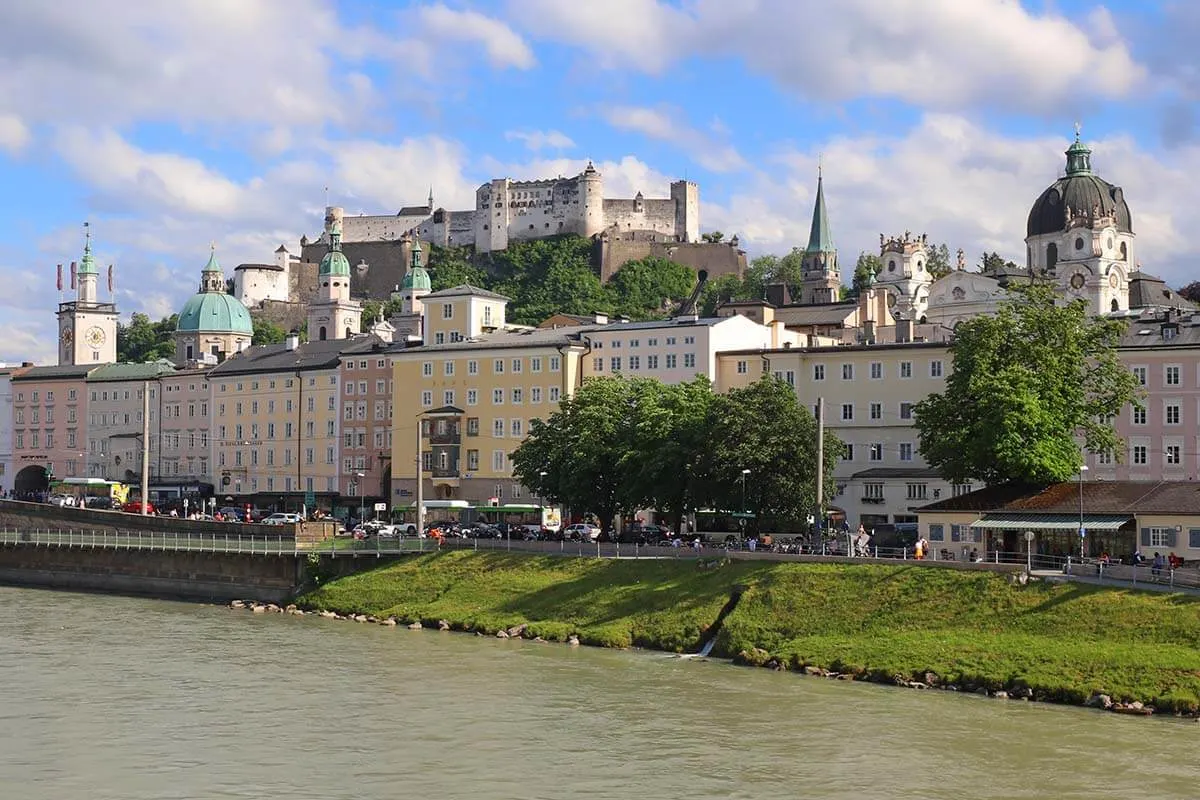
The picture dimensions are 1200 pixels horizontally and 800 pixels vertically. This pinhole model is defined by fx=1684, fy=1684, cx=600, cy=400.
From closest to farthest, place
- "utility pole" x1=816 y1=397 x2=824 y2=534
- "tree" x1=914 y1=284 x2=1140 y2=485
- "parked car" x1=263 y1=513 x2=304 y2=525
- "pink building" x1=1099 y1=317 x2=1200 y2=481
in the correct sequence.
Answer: "tree" x1=914 y1=284 x2=1140 y2=485 → "utility pole" x1=816 y1=397 x2=824 y2=534 → "pink building" x1=1099 y1=317 x2=1200 y2=481 → "parked car" x1=263 y1=513 x2=304 y2=525

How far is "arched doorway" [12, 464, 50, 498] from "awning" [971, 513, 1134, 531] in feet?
308

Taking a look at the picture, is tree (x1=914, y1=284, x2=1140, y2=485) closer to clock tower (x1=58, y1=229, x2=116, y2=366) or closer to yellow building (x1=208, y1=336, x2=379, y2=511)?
yellow building (x1=208, y1=336, x2=379, y2=511)

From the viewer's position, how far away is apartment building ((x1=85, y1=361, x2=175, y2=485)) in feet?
425

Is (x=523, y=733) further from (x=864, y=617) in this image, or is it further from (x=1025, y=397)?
(x=1025, y=397)

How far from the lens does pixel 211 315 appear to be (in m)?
160

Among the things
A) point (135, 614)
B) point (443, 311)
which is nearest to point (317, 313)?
→ point (443, 311)

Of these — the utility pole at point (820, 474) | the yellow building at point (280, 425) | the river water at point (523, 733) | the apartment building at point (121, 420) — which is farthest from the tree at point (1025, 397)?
the apartment building at point (121, 420)

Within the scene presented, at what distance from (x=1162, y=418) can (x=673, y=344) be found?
28.0m

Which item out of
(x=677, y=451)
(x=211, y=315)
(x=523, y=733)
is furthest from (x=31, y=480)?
(x=523, y=733)

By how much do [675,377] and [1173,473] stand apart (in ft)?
93.4

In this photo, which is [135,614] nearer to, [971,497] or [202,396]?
[971,497]

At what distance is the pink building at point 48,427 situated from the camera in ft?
441

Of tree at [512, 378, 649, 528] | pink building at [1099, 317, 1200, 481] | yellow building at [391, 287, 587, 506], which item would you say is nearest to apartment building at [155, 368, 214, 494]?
yellow building at [391, 287, 587, 506]

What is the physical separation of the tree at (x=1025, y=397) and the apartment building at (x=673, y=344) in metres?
27.0
